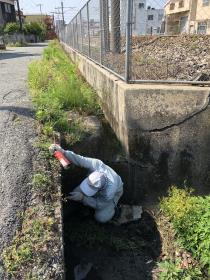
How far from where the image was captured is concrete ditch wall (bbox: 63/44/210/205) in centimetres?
396

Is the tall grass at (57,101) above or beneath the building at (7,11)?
beneath

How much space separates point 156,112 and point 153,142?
1.29ft

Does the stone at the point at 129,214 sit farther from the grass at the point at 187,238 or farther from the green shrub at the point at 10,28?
the green shrub at the point at 10,28

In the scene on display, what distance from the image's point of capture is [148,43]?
933 cm

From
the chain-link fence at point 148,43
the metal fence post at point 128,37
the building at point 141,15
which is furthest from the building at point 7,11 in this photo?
the metal fence post at point 128,37

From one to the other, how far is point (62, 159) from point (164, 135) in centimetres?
132

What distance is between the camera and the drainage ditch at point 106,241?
141 inches

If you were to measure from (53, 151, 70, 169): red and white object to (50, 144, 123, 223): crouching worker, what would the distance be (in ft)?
0.18

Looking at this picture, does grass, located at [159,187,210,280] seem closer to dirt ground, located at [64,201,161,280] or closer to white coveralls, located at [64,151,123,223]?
dirt ground, located at [64,201,161,280]

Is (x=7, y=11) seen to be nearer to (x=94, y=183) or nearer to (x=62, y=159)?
(x=62, y=159)

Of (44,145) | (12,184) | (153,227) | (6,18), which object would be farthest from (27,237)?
(6,18)

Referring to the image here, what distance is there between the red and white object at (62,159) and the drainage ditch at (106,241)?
0.48 meters

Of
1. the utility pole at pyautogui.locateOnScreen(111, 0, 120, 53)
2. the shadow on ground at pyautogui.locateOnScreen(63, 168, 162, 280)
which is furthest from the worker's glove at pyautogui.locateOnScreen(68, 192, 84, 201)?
the utility pole at pyautogui.locateOnScreen(111, 0, 120, 53)

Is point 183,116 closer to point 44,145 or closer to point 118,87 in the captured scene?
point 118,87
